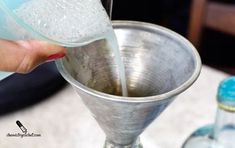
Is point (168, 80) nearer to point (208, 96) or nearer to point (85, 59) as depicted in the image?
point (85, 59)

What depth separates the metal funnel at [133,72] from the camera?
53cm

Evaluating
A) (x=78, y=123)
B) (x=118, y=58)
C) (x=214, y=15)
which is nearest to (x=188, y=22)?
(x=214, y=15)

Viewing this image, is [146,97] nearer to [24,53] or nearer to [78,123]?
[24,53]

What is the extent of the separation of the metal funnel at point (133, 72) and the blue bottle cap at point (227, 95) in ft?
0.18

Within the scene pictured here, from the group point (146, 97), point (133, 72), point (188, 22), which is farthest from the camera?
point (188, 22)

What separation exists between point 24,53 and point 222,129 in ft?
1.01

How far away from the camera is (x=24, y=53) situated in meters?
0.54

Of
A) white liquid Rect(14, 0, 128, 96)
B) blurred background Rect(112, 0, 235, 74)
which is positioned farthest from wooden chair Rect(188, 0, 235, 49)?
white liquid Rect(14, 0, 128, 96)

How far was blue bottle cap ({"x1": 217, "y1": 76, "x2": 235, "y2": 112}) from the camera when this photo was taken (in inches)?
22.9

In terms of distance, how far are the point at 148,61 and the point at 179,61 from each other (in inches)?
2.1

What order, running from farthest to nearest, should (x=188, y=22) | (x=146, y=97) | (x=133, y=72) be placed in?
(x=188, y=22) → (x=133, y=72) → (x=146, y=97)

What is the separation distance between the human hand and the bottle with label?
0.71ft

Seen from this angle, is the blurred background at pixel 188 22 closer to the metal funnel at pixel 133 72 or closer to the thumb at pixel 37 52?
the metal funnel at pixel 133 72

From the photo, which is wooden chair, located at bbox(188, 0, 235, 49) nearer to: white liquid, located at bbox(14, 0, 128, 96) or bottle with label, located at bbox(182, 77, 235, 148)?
bottle with label, located at bbox(182, 77, 235, 148)
